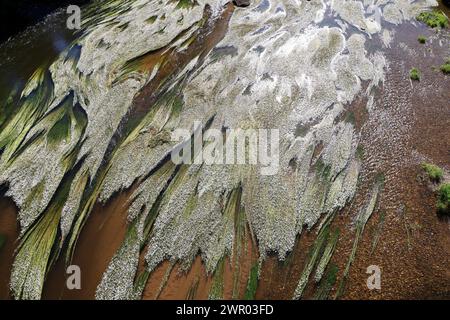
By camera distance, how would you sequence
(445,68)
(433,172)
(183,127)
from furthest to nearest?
1. (445,68)
2. (183,127)
3. (433,172)

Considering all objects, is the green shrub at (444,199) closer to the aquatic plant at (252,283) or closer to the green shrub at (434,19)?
the aquatic plant at (252,283)

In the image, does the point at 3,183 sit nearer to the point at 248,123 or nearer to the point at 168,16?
the point at 248,123

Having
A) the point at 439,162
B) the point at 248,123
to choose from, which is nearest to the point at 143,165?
the point at 248,123

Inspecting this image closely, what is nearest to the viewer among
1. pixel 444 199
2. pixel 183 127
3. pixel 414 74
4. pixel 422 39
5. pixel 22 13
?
pixel 444 199

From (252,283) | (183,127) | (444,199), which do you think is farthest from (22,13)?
(444,199)

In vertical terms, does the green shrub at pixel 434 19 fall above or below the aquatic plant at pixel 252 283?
below

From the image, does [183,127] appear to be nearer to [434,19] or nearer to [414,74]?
[414,74]

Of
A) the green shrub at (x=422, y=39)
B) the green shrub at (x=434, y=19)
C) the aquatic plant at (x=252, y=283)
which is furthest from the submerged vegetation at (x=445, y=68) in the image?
the aquatic plant at (x=252, y=283)
